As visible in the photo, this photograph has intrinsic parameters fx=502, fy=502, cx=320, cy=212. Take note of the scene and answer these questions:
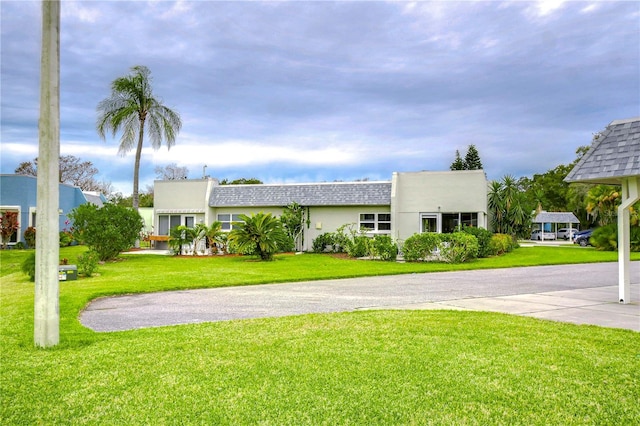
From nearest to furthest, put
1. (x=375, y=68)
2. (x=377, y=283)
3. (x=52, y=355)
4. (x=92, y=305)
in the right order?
1. (x=52, y=355)
2. (x=92, y=305)
3. (x=377, y=283)
4. (x=375, y=68)

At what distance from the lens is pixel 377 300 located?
1052 cm

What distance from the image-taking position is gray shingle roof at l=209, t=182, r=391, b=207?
88.4 ft

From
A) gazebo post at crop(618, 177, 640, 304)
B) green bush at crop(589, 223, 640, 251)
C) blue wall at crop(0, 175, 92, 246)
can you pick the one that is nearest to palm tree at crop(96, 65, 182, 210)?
blue wall at crop(0, 175, 92, 246)

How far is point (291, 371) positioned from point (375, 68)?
1597 centimetres

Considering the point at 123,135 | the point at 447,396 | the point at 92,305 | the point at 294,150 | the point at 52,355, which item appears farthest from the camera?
the point at 294,150

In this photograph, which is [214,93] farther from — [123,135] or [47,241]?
[47,241]

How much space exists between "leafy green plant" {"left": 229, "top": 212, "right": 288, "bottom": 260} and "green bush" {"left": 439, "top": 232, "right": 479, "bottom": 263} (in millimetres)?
7101

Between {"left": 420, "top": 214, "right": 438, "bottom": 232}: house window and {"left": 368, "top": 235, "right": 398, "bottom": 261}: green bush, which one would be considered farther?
{"left": 420, "top": 214, "right": 438, "bottom": 232}: house window

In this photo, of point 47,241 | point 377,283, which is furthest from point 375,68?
point 47,241

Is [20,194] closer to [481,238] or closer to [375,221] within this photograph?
[375,221]

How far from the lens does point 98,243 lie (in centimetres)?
2127

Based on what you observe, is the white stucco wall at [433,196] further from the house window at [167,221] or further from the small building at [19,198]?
the small building at [19,198]

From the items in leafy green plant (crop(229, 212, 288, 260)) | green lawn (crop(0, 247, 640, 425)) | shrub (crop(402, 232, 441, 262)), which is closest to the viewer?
green lawn (crop(0, 247, 640, 425))

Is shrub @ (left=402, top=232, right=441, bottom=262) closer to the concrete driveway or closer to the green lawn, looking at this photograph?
the concrete driveway
